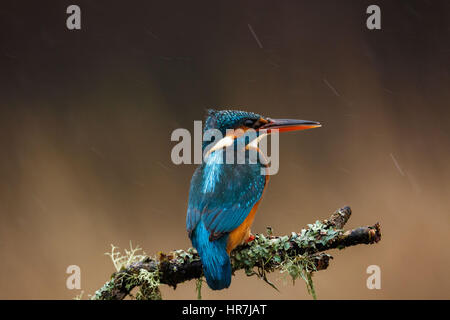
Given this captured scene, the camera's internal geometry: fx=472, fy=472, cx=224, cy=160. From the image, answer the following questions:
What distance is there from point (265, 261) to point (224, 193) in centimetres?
27

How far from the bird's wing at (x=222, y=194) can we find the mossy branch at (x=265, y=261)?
0.39ft

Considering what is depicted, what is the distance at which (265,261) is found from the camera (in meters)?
1.58

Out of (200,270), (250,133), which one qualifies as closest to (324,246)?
(200,270)

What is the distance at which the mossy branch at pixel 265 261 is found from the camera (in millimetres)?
1451

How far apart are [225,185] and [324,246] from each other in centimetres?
40

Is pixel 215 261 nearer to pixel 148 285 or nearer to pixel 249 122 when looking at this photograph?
pixel 148 285

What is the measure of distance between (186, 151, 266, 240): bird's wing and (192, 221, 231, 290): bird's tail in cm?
3

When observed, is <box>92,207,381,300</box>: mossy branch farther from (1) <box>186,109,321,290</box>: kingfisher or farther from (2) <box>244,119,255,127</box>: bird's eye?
(2) <box>244,119,255,127</box>: bird's eye

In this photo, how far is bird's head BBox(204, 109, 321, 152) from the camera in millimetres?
1784

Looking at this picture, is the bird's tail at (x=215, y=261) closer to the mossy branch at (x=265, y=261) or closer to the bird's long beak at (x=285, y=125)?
the mossy branch at (x=265, y=261)

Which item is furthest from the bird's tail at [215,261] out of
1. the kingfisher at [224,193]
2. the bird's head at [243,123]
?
the bird's head at [243,123]

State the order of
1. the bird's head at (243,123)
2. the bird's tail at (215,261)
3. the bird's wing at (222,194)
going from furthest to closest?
the bird's head at (243,123) < the bird's wing at (222,194) < the bird's tail at (215,261)

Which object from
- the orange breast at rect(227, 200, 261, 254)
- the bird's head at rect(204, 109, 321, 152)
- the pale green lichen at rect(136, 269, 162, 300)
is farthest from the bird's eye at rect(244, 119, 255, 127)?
the pale green lichen at rect(136, 269, 162, 300)

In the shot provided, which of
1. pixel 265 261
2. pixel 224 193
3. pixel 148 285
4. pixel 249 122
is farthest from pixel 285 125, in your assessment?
pixel 148 285
